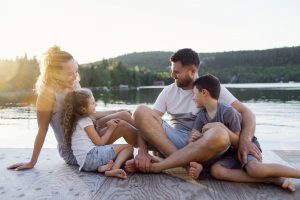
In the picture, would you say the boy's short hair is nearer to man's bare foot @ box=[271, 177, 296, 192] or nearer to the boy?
the boy

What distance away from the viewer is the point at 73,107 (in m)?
3.88

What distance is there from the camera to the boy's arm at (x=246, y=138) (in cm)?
356

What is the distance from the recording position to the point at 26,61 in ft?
270

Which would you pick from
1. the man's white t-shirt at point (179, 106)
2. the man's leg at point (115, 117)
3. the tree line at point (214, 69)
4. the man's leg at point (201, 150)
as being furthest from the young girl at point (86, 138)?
the tree line at point (214, 69)

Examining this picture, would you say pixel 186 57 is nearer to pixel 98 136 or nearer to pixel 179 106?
pixel 179 106

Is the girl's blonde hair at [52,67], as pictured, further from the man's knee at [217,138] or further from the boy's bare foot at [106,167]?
the man's knee at [217,138]

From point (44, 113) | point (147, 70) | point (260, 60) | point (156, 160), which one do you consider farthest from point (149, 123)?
point (147, 70)

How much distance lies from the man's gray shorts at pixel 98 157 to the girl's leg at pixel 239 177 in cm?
105

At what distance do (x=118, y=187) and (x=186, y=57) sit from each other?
159cm

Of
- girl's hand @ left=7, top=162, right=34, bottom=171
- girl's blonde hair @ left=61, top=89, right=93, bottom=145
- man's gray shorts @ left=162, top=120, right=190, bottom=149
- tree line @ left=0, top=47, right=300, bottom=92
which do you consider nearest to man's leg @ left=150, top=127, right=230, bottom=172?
man's gray shorts @ left=162, top=120, right=190, bottom=149

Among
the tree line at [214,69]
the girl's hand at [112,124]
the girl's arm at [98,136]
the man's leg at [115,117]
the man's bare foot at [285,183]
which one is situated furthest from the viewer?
the tree line at [214,69]

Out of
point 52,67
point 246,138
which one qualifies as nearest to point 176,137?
point 246,138

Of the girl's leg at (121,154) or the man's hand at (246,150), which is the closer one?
the man's hand at (246,150)

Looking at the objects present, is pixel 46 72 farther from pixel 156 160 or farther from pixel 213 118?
pixel 213 118
